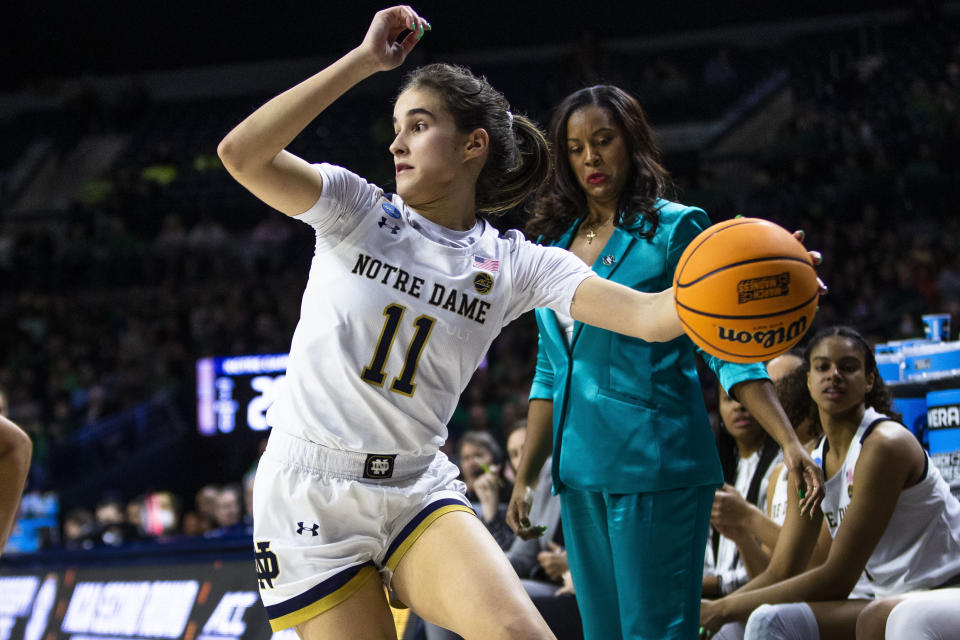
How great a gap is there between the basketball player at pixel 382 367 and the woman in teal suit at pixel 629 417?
354 mm

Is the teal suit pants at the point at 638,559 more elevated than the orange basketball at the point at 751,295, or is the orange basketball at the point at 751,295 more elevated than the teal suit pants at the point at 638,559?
the orange basketball at the point at 751,295

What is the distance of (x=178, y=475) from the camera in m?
11.3

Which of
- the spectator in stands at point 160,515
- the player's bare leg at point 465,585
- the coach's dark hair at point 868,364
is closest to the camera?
the player's bare leg at point 465,585

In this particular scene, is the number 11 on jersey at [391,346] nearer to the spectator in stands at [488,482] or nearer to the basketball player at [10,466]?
the basketball player at [10,466]

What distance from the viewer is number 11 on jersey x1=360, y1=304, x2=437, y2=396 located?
7.54 feet

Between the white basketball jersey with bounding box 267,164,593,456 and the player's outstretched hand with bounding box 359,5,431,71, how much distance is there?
28 cm

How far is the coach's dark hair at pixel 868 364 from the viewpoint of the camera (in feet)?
11.6

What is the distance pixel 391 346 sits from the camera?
2.31 meters

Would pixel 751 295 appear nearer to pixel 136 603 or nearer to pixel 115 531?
pixel 136 603

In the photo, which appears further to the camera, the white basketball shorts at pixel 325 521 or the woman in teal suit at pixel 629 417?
the woman in teal suit at pixel 629 417

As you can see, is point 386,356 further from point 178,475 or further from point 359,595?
point 178,475

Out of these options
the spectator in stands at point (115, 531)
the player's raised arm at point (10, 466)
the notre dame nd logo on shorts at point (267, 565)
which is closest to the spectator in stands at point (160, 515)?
the spectator in stands at point (115, 531)

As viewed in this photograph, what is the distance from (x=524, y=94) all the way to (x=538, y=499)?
13266mm

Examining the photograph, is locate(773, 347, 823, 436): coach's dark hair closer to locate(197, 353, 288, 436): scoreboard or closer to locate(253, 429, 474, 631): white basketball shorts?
locate(253, 429, 474, 631): white basketball shorts
